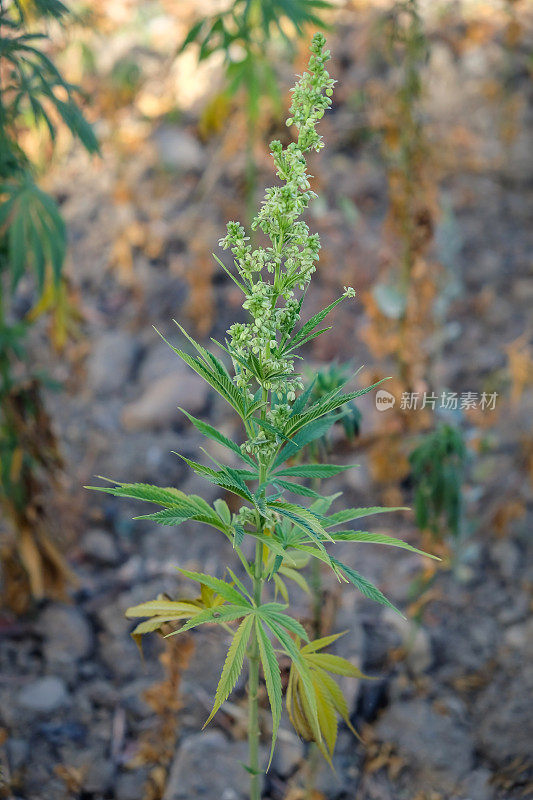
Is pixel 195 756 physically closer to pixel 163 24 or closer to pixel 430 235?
pixel 430 235

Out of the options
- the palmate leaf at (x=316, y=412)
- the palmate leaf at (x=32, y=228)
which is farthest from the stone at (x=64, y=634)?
the palmate leaf at (x=316, y=412)

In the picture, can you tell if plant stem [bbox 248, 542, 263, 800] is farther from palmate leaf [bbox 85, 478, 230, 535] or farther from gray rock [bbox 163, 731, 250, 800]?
gray rock [bbox 163, 731, 250, 800]

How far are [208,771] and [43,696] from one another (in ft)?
2.00

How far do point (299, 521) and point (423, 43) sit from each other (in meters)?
2.17

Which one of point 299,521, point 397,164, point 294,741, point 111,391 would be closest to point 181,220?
point 111,391

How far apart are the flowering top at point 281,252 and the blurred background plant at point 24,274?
99 cm

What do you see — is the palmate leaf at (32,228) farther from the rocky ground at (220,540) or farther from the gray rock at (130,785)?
A: the gray rock at (130,785)

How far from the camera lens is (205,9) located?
5.27 metres

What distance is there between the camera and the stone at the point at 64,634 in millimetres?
2375

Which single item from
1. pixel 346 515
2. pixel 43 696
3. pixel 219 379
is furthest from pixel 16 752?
pixel 219 379

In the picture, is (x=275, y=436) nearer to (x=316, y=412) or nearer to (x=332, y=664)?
(x=316, y=412)
